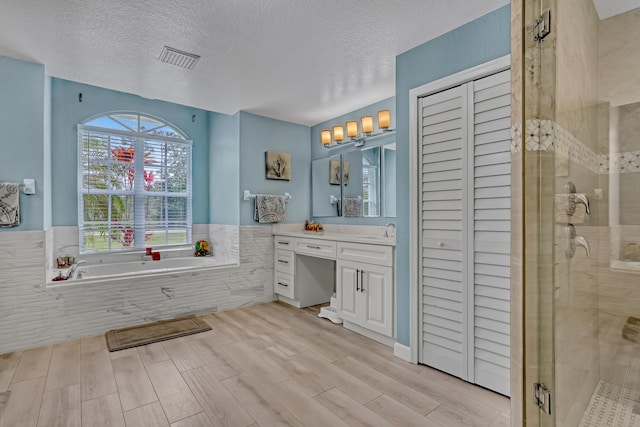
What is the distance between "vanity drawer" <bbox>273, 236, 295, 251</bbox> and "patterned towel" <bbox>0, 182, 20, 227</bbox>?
234 cm

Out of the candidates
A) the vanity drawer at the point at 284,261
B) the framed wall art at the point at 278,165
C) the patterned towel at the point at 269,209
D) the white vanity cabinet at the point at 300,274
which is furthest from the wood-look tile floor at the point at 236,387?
the framed wall art at the point at 278,165

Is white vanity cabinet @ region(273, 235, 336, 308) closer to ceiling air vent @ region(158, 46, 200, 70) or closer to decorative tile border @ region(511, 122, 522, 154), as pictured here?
ceiling air vent @ region(158, 46, 200, 70)

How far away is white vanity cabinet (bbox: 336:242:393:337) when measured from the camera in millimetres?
2457

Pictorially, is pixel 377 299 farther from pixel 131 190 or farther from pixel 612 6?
pixel 131 190

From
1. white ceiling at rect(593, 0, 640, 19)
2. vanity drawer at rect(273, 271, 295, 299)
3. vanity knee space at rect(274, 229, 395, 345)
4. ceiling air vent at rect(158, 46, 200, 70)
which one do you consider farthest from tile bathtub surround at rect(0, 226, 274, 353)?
white ceiling at rect(593, 0, 640, 19)

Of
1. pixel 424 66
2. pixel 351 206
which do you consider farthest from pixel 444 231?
pixel 351 206

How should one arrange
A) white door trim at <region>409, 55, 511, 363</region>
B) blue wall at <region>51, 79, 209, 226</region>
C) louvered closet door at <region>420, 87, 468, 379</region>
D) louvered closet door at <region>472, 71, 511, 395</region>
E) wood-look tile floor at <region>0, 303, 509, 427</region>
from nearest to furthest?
1. wood-look tile floor at <region>0, 303, 509, 427</region>
2. louvered closet door at <region>472, 71, 511, 395</region>
3. louvered closet door at <region>420, 87, 468, 379</region>
4. white door trim at <region>409, 55, 511, 363</region>
5. blue wall at <region>51, 79, 209, 226</region>

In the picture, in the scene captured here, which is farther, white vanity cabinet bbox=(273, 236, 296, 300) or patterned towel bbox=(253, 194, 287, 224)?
patterned towel bbox=(253, 194, 287, 224)

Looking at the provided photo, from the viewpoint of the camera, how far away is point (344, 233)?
3.73 m

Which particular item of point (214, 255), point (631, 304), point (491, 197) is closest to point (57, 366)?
point (214, 255)

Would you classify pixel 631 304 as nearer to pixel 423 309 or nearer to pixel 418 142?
pixel 423 309

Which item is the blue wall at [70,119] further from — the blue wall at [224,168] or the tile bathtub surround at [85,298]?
the tile bathtub surround at [85,298]

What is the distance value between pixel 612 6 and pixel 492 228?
43.7 inches

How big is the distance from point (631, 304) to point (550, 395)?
0.54 meters
